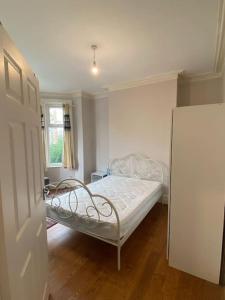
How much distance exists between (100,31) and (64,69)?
1.38 metres

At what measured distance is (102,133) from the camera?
16.4 feet

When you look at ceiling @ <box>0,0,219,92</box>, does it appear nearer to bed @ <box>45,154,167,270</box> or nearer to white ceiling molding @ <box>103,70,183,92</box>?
white ceiling molding @ <box>103,70,183,92</box>

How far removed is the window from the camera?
482cm

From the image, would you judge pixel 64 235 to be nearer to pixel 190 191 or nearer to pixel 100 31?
pixel 190 191

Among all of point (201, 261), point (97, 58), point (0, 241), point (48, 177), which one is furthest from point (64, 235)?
point (97, 58)

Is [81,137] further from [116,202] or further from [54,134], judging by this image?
[116,202]

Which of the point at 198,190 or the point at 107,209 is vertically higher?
the point at 198,190

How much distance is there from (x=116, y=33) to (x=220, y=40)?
4.39 ft

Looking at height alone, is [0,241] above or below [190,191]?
above

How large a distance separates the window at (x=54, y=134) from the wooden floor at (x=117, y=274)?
264cm

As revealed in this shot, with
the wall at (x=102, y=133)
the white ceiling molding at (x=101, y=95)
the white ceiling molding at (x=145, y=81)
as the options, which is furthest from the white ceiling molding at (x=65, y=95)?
the white ceiling molding at (x=145, y=81)

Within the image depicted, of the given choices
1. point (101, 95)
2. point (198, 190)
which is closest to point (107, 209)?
point (198, 190)

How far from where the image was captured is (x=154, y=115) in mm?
3770

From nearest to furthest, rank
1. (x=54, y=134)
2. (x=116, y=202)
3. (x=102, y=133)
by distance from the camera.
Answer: (x=116, y=202)
(x=54, y=134)
(x=102, y=133)
